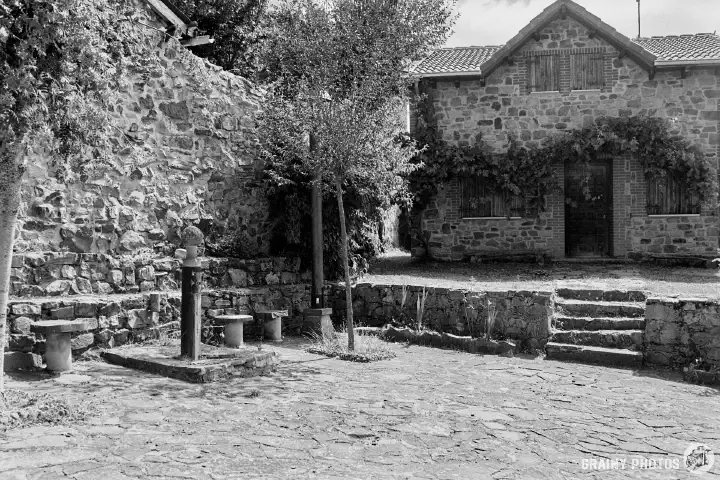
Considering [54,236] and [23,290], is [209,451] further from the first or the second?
[54,236]

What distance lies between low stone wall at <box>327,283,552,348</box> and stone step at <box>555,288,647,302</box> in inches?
53.1

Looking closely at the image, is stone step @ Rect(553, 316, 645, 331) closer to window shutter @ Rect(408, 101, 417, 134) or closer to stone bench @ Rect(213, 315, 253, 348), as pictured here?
stone bench @ Rect(213, 315, 253, 348)

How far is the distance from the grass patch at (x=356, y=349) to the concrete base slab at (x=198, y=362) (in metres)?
1.19

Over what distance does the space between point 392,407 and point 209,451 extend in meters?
2.04

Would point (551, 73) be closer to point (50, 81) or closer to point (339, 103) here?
point (339, 103)

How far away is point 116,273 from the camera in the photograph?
28.1ft

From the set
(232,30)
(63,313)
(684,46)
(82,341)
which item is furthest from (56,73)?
(684,46)

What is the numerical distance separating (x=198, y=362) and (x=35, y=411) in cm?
212

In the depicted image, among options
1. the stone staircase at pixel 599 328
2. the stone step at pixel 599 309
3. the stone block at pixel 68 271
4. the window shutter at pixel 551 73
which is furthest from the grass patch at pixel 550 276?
the stone block at pixel 68 271

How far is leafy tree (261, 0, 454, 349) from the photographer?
9125 millimetres

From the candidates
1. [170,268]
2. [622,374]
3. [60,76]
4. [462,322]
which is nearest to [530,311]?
[462,322]

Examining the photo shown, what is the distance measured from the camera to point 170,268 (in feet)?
30.5

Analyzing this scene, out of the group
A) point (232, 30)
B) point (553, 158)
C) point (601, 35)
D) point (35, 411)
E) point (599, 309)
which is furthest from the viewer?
point (232, 30)

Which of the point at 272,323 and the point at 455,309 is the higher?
the point at 455,309
